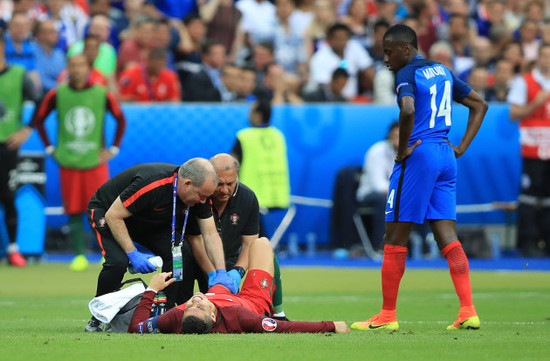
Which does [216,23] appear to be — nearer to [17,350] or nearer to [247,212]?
[247,212]

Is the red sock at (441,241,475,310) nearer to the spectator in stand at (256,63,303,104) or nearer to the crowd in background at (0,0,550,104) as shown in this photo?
the crowd in background at (0,0,550,104)

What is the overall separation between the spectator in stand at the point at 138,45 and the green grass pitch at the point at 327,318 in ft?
13.9

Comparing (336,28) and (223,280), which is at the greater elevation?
(336,28)

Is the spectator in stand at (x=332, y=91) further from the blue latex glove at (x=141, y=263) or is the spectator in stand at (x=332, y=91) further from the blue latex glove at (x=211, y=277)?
the blue latex glove at (x=141, y=263)

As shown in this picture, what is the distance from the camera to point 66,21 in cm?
1886

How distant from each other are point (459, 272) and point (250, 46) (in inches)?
477

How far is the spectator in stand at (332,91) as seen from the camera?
18.2 m

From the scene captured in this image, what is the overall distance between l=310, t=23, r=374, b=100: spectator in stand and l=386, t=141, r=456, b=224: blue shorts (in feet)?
34.7

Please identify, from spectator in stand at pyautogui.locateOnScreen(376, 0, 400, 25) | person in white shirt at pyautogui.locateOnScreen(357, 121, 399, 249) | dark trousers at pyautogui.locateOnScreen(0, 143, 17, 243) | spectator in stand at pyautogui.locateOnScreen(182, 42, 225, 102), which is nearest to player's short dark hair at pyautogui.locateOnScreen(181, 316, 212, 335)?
dark trousers at pyautogui.locateOnScreen(0, 143, 17, 243)

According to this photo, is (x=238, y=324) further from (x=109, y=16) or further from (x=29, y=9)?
(x=109, y=16)

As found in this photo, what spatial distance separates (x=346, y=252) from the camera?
17.6 meters

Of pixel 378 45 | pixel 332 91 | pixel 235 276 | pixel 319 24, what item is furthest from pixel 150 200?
pixel 319 24

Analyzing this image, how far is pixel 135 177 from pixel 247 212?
109cm

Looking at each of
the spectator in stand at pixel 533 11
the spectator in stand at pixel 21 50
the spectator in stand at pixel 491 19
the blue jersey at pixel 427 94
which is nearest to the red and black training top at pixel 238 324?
the blue jersey at pixel 427 94
